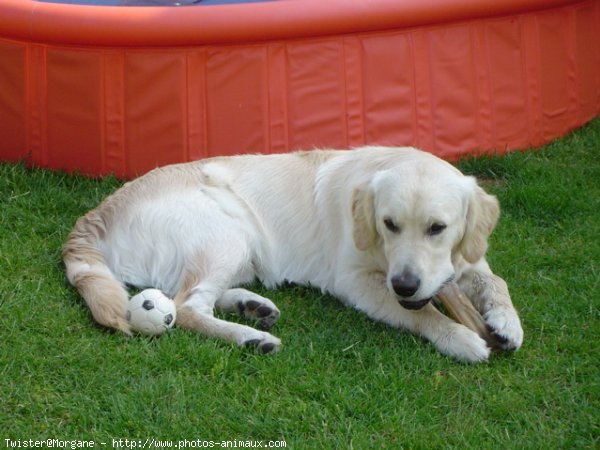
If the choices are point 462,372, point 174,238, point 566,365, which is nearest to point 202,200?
point 174,238

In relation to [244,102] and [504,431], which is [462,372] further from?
[244,102]

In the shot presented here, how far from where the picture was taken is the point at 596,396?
4.13 m

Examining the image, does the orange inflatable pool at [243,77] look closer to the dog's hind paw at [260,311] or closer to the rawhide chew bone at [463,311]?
the dog's hind paw at [260,311]

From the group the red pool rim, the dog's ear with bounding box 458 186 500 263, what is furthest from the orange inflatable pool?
the dog's ear with bounding box 458 186 500 263

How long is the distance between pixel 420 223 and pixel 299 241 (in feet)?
3.45

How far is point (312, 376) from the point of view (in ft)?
14.0

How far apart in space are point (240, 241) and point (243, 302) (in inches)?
16.3

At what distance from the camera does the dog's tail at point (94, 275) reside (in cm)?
464

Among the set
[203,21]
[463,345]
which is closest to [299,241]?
[463,345]

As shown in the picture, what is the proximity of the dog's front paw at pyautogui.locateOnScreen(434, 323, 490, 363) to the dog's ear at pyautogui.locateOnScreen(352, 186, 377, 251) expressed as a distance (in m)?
0.59

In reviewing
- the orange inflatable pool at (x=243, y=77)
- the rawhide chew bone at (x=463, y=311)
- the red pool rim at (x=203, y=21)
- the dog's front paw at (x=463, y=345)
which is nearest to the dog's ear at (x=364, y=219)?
the rawhide chew bone at (x=463, y=311)

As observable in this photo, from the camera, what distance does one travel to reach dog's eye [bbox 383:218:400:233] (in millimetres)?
4543

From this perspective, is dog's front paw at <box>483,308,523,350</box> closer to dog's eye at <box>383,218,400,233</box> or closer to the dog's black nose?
the dog's black nose

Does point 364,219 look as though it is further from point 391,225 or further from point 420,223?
point 420,223
